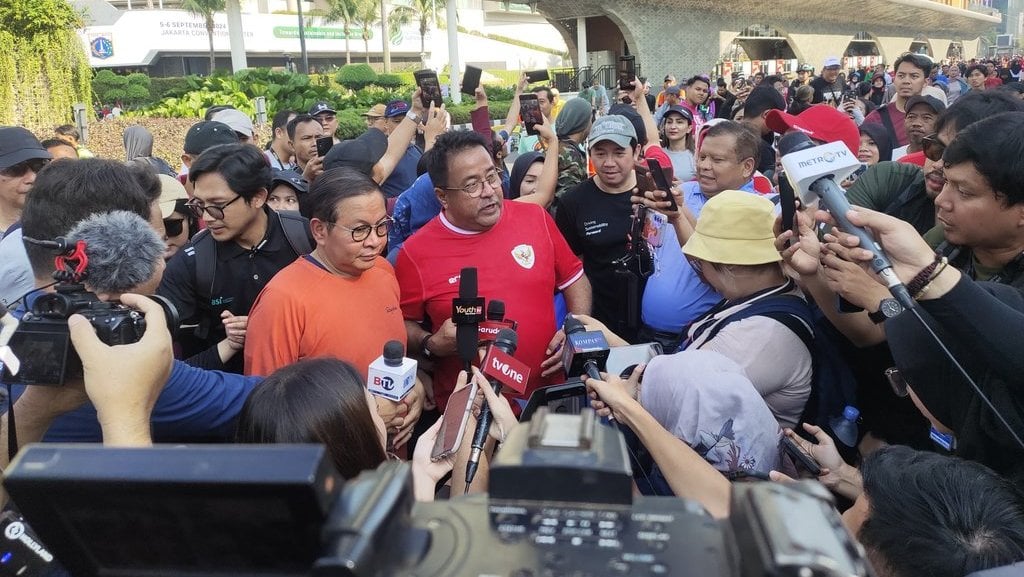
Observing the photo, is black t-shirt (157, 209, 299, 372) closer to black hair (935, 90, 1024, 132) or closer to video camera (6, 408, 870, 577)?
video camera (6, 408, 870, 577)

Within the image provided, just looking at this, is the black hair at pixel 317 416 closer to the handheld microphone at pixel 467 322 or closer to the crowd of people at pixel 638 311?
the crowd of people at pixel 638 311

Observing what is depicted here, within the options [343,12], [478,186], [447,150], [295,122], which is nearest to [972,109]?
[478,186]

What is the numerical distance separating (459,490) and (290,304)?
1061mm

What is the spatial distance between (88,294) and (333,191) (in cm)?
115

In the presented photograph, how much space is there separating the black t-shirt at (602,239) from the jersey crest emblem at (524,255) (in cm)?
71

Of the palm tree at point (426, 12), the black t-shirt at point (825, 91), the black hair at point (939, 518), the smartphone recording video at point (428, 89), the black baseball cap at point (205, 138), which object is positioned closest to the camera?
the black hair at point (939, 518)

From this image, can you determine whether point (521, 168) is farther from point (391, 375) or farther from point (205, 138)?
point (391, 375)

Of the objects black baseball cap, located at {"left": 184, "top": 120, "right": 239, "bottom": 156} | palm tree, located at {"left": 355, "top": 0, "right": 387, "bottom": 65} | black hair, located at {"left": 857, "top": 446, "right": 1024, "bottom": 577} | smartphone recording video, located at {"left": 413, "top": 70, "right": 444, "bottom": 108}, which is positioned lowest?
black hair, located at {"left": 857, "top": 446, "right": 1024, "bottom": 577}

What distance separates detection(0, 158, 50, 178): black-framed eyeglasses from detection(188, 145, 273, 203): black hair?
4.34ft

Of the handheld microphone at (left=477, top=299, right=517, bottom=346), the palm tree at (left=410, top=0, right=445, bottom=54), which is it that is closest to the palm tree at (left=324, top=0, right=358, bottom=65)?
the palm tree at (left=410, top=0, right=445, bottom=54)

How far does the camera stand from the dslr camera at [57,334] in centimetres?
157

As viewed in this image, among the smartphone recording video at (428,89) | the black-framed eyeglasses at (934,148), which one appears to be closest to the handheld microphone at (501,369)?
the black-framed eyeglasses at (934,148)

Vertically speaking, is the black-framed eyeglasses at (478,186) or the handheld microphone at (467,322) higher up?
the black-framed eyeglasses at (478,186)

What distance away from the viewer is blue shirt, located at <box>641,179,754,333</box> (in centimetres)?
320
